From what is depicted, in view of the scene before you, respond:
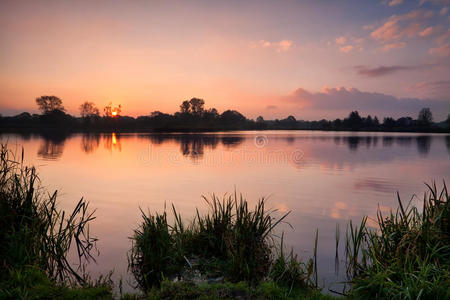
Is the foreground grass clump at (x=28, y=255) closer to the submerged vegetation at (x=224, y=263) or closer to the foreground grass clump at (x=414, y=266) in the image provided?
the submerged vegetation at (x=224, y=263)

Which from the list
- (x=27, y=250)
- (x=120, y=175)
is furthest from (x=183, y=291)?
(x=120, y=175)

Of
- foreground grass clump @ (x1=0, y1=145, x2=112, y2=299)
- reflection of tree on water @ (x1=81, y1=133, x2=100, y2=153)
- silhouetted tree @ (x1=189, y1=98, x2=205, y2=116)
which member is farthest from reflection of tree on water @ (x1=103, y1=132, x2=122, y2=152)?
silhouetted tree @ (x1=189, y1=98, x2=205, y2=116)

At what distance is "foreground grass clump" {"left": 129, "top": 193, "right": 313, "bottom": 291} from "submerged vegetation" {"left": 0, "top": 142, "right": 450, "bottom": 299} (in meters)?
0.02

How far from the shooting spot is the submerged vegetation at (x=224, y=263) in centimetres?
516

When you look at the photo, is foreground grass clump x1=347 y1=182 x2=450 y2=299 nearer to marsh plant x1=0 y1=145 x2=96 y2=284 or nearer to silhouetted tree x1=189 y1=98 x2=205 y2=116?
marsh plant x1=0 y1=145 x2=96 y2=284

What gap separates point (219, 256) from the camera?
288 inches

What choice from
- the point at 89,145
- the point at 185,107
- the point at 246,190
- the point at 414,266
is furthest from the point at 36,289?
the point at 185,107

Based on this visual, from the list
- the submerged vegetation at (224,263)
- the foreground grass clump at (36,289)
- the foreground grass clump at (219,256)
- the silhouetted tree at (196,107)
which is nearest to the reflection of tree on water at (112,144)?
the submerged vegetation at (224,263)

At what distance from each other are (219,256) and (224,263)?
0.45 m

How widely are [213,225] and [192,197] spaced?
341 inches

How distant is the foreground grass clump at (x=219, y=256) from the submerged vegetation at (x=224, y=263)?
23 millimetres

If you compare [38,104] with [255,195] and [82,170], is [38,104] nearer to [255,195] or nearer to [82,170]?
[82,170]

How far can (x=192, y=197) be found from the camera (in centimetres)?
1644

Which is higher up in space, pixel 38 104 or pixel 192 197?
pixel 38 104
